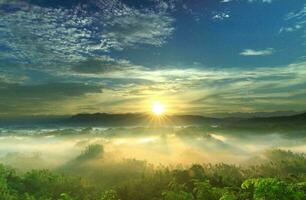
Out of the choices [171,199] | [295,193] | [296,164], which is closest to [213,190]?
[171,199]

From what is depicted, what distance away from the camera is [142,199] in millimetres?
67125

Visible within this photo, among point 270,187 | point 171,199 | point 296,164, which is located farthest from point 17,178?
point 296,164

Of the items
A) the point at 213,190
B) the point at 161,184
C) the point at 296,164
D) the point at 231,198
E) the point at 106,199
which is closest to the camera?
the point at 231,198

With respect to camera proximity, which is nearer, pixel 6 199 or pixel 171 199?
pixel 171 199

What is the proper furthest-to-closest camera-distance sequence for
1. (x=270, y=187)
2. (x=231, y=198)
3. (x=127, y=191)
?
1. (x=127, y=191)
2. (x=231, y=198)
3. (x=270, y=187)

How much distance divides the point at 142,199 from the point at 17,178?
1841cm

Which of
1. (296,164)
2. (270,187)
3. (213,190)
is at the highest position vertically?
(270,187)

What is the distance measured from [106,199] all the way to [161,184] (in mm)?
43606

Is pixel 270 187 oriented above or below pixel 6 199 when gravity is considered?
above

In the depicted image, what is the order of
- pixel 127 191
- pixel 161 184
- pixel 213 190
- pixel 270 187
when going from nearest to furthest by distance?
pixel 270 187, pixel 213 190, pixel 127 191, pixel 161 184

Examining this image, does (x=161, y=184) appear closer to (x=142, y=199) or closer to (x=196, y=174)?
(x=196, y=174)

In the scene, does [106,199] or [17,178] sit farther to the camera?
[17,178]

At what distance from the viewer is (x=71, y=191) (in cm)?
7288

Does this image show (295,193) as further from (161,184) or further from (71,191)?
(161,184)
